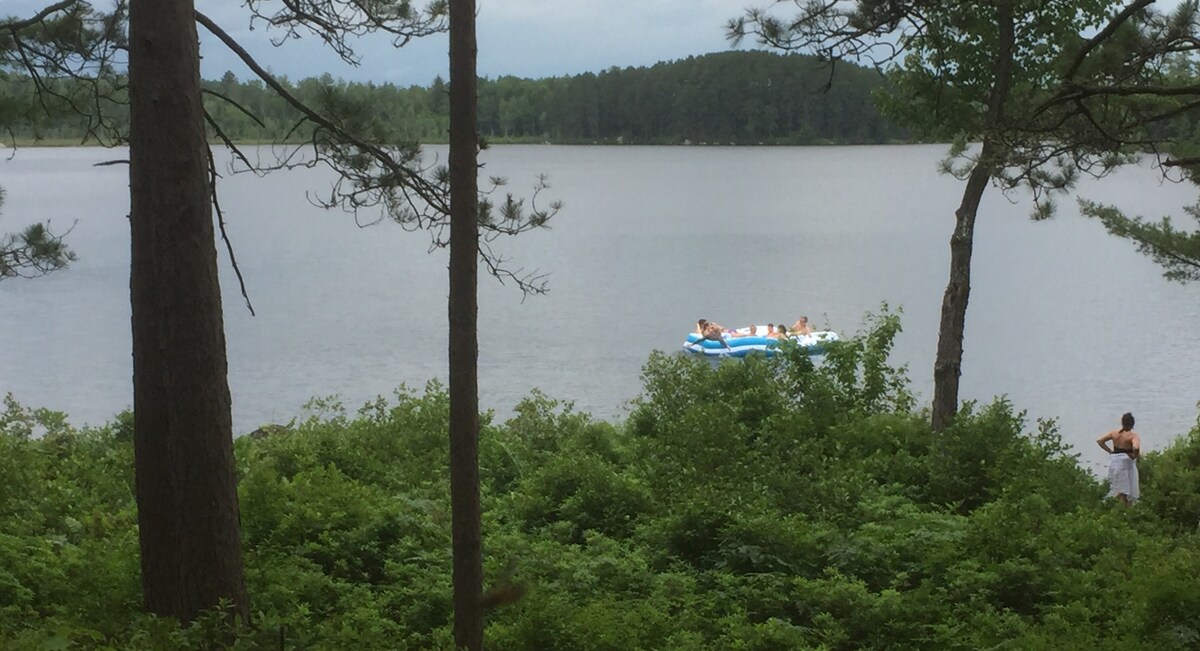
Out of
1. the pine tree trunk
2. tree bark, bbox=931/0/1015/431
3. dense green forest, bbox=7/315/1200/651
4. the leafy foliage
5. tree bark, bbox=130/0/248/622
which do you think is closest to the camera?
tree bark, bbox=130/0/248/622

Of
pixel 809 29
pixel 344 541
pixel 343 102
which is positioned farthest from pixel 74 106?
pixel 809 29

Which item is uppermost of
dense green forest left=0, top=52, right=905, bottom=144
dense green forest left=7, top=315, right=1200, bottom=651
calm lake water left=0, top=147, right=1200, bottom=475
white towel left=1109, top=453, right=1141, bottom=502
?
dense green forest left=0, top=52, right=905, bottom=144

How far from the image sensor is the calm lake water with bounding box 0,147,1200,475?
27688 mm

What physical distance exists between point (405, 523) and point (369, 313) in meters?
31.9

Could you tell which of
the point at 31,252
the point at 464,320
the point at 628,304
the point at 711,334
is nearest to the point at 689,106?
the point at 628,304

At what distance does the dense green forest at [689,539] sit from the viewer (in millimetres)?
5930

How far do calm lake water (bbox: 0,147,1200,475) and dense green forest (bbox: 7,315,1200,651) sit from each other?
25.8 feet

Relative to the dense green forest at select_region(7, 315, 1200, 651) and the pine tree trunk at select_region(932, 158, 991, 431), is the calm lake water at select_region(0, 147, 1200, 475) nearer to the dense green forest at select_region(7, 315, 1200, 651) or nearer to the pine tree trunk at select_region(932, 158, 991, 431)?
the pine tree trunk at select_region(932, 158, 991, 431)

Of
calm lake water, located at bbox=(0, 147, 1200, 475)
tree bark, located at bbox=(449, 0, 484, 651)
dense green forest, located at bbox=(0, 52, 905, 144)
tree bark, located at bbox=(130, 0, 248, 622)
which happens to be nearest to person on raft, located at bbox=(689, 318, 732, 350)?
calm lake water, located at bbox=(0, 147, 1200, 475)

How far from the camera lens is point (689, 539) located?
8.02 m

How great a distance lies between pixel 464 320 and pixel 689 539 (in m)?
3.11

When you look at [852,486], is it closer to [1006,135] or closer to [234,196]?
[1006,135]

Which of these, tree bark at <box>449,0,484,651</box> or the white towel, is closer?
tree bark at <box>449,0,484,651</box>

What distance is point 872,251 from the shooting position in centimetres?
5494
